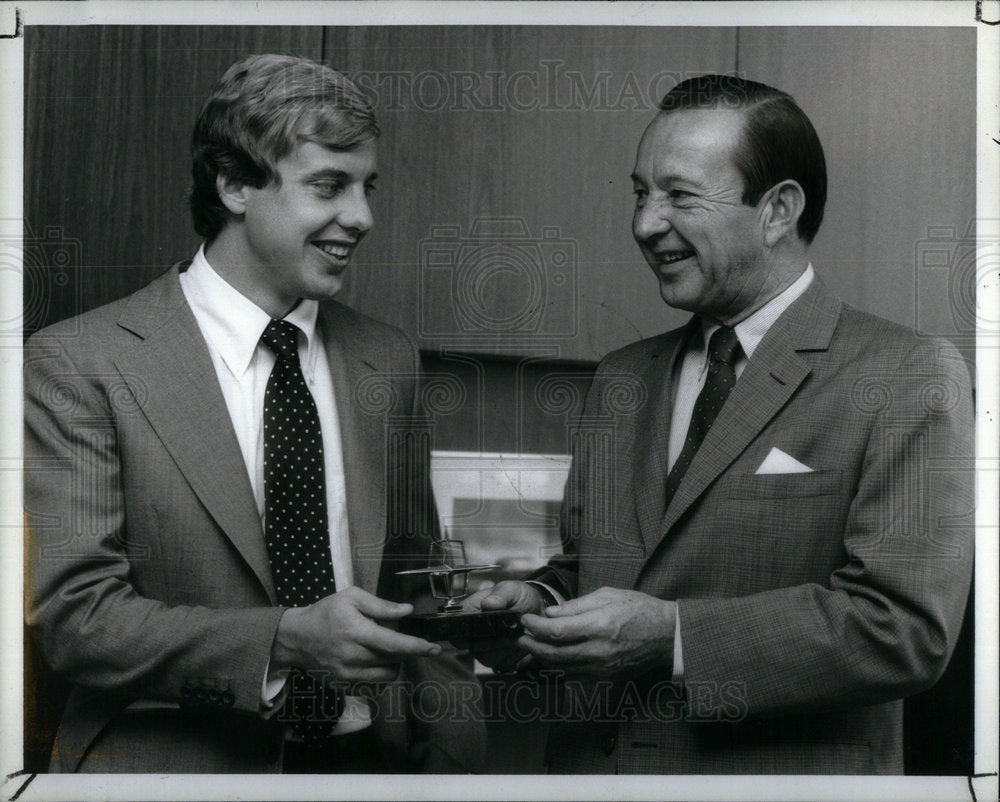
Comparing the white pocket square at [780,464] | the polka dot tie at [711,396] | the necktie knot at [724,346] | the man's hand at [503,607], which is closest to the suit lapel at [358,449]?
the man's hand at [503,607]

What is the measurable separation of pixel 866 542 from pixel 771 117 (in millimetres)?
1235

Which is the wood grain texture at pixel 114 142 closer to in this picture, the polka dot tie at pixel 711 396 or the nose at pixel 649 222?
the nose at pixel 649 222

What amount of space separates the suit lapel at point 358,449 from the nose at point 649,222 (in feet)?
2.81

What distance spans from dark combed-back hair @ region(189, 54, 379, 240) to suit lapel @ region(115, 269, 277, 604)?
0.32m

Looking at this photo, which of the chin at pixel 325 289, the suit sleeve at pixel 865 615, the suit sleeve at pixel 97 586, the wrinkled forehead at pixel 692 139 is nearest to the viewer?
the suit sleeve at pixel 865 615

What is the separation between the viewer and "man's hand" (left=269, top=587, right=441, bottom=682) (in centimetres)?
363

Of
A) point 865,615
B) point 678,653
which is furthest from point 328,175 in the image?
point 865,615

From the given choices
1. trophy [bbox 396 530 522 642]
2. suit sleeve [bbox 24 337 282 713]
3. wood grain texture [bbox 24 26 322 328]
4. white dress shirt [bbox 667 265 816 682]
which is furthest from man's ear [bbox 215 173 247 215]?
white dress shirt [bbox 667 265 816 682]

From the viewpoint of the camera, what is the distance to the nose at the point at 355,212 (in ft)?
12.5

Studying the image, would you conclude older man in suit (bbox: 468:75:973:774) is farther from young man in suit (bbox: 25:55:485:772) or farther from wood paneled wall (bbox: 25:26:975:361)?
young man in suit (bbox: 25:55:485:772)

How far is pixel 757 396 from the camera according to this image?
359 centimetres

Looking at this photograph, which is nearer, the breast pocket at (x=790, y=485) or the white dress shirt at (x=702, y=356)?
the breast pocket at (x=790, y=485)

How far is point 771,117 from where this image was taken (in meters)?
3.80

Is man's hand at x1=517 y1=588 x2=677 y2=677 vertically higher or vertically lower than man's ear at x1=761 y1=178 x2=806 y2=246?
lower
